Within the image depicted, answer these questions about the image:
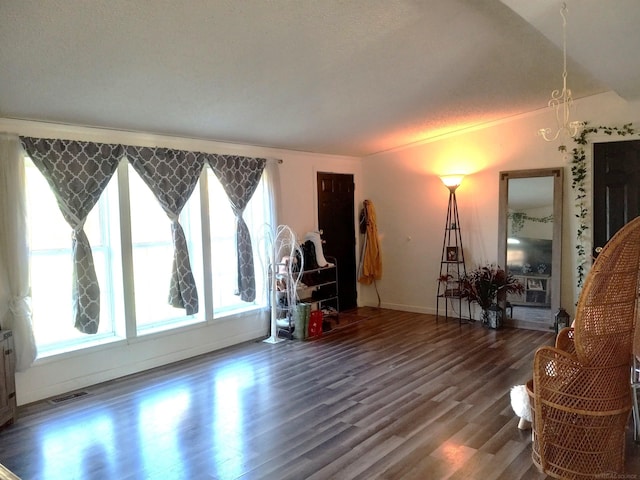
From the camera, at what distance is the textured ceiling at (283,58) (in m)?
2.66

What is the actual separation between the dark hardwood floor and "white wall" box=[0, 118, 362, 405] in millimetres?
160

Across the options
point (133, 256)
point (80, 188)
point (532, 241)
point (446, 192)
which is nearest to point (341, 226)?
point (446, 192)

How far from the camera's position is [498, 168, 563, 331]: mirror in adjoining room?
5.58m

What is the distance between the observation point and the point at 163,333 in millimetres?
4641

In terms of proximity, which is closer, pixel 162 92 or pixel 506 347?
pixel 162 92

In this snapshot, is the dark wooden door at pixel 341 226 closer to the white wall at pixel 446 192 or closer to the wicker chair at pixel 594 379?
the white wall at pixel 446 192

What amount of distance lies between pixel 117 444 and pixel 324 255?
3889mm

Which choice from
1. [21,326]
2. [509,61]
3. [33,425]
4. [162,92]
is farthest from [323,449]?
[509,61]

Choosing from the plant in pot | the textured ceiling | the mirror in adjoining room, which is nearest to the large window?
the textured ceiling

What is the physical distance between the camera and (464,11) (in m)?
3.09

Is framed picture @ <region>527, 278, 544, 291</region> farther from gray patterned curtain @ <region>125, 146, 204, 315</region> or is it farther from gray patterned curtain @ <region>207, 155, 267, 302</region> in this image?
gray patterned curtain @ <region>125, 146, 204, 315</region>

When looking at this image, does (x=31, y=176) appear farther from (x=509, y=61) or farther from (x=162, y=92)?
(x=509, y=61)

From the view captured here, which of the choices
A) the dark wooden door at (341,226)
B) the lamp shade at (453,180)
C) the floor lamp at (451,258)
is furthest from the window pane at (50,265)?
the floor lamp at (451,258)

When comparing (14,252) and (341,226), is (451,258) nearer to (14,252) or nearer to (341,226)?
(341,226)
